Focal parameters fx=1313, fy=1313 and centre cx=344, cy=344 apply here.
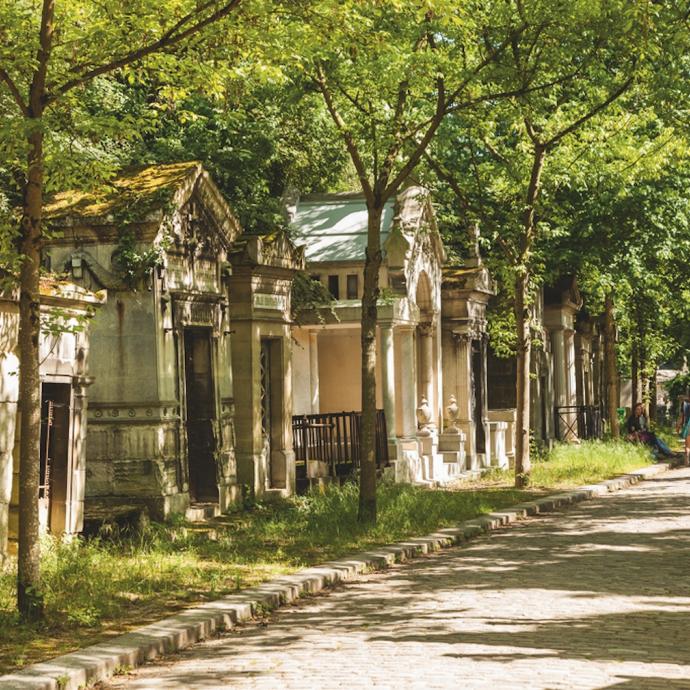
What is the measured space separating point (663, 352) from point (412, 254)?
78.8 feet

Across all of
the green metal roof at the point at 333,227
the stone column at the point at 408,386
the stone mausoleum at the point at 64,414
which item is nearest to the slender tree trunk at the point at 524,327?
the stone column at the point at 408,386

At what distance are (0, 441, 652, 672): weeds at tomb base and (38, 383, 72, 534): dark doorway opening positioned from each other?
56 centimetres

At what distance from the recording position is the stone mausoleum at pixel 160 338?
1756 cm

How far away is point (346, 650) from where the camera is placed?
9.14 metres

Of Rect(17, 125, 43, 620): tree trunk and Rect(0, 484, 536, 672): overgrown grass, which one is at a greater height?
Rect(17, 125, 43, 620): tree trunk

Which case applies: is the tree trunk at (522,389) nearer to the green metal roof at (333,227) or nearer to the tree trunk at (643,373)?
the green metal roof at (333,227)

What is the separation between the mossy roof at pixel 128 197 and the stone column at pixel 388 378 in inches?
309

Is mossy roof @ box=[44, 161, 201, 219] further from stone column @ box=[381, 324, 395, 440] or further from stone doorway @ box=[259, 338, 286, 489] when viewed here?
stone column @ box=[381, 324, 395, 440]

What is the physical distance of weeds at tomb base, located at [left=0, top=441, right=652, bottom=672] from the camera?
395 inches

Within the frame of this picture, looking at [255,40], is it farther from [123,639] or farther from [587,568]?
[587,568]

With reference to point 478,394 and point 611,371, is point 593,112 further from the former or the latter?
point 611,371

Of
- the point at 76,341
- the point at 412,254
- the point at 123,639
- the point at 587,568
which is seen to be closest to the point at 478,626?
the point at 123,639

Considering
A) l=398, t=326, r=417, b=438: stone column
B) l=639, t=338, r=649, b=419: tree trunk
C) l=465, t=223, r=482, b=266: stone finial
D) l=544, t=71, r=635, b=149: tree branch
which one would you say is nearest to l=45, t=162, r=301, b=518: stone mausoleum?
l=544, t=71, r=635, b=149: tree branch

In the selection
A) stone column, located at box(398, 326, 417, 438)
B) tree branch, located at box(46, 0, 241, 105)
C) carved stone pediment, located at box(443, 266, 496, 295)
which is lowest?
stone column, located at box(398, 326, 417, 438)
